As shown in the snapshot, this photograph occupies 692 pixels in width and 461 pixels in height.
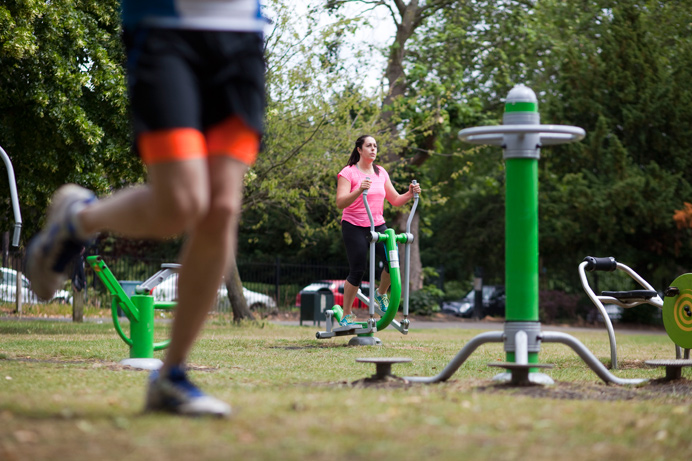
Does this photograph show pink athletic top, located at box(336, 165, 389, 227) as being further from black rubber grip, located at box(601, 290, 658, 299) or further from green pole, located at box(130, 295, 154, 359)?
green pole, located at box(130, 295, 154, 359)

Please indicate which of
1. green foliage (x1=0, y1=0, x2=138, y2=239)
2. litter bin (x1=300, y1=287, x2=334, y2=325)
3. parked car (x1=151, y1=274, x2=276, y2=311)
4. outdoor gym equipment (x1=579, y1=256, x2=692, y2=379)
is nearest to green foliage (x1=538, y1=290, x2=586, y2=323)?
parked car (x1=151, y1=274, x2=276, y2=311)

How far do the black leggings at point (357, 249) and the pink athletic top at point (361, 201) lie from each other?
76 millimetres

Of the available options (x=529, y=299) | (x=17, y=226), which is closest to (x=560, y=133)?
(x=529, y=299)

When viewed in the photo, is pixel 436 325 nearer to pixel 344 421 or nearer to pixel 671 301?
pixel 671 301

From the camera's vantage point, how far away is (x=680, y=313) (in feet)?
20.4

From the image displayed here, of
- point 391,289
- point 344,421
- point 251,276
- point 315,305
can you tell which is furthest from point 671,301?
point 251,276

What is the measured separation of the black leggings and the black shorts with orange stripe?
5604 millimetres

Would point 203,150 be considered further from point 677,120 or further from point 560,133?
point 677,120

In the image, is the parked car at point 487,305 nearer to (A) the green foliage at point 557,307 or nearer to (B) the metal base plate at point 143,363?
(A) the green foliage at point 557,307

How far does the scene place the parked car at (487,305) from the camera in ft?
88.0

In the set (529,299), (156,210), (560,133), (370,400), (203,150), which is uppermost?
(560,133)

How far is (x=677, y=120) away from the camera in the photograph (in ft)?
73.5

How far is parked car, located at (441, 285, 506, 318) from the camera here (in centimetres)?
2684

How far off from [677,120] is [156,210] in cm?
2253
